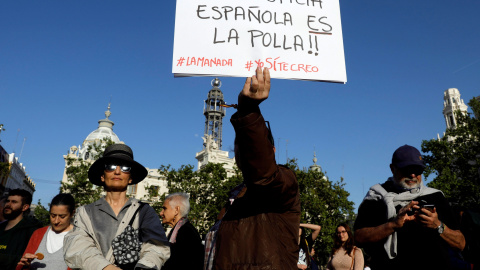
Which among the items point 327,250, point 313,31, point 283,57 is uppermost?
A: point 313,31

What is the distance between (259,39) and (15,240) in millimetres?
4665

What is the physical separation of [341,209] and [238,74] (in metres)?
36.1

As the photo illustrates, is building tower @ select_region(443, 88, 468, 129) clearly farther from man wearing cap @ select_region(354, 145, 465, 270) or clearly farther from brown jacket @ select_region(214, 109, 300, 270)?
brown jacket @ select_region(214, 109, 300, 270)

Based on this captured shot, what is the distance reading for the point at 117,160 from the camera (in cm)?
323

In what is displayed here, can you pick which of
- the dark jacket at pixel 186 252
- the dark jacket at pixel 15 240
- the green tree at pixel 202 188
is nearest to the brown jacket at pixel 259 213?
the dark jacket at pixel 186 252

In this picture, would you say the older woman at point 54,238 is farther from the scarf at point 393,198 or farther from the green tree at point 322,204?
the green tree at point 322,204

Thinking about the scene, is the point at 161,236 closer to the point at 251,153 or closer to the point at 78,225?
the point at 78,225

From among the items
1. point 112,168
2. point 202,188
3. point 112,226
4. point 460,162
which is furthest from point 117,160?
point 460,162

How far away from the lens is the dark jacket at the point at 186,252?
15.0 ft

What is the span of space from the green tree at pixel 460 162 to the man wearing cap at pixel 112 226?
102 feet

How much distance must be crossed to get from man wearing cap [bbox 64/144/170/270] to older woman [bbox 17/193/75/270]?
4.62 ft

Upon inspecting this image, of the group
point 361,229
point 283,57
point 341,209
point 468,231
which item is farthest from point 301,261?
point 341,209

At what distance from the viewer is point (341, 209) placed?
118 ft

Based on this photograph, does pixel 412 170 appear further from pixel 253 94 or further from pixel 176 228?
pixel 176 228
